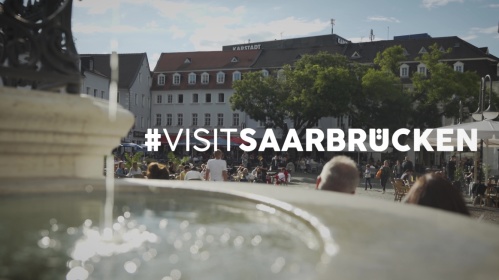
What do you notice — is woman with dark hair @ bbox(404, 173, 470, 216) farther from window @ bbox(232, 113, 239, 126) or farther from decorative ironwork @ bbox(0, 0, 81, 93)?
window @ bbox(232, 113, 239, 126)

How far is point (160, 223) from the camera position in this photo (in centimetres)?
257

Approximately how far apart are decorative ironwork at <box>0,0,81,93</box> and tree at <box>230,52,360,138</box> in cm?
4272

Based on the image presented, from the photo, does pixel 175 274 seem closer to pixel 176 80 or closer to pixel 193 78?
pixel 193 78

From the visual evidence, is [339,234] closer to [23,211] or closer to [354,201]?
[354,201]

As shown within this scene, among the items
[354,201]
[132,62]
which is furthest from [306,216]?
[132,62]

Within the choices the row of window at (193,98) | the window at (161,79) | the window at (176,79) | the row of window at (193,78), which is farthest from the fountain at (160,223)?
the window at (161,79)

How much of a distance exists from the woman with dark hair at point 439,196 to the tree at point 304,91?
140ft

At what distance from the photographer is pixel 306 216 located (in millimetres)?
2252

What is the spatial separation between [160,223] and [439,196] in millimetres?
1812

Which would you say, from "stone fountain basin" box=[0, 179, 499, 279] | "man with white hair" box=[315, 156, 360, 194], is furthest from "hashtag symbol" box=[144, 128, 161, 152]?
"stone fountain basin" box=[0, 179, 499, 279]

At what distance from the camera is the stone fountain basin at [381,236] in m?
1.44

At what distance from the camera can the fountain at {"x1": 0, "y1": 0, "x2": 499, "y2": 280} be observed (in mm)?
1647

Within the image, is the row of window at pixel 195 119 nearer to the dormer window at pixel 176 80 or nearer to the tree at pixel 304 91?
the dormer window at pixel 176 80

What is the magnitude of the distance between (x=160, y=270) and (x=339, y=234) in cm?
59
